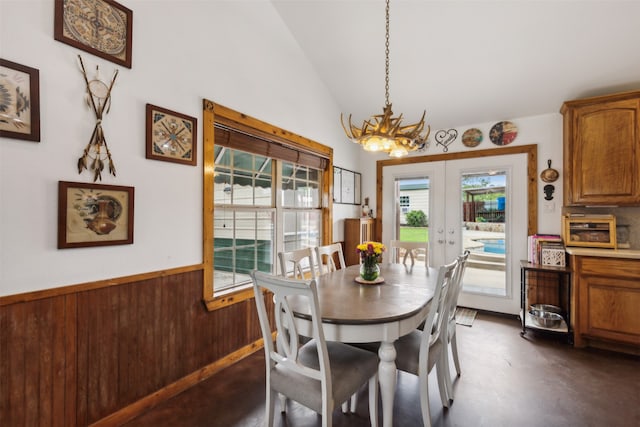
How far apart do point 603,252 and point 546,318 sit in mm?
834

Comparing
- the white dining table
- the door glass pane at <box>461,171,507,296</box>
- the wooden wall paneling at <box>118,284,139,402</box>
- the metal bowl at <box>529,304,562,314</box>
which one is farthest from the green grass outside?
the wooden wall paneling at <box>118,284,139,402</box>

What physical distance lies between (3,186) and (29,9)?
0.87 m

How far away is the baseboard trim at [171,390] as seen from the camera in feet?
5.83

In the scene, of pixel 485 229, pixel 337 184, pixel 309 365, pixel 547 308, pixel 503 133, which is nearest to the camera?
pixel 309 365

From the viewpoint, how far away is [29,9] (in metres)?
1.45

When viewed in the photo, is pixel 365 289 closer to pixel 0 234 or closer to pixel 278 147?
pixel 278 147

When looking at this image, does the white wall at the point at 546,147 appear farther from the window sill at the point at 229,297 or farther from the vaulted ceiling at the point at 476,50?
the window sill at the point at 229,297

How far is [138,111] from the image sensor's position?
1.88 meters

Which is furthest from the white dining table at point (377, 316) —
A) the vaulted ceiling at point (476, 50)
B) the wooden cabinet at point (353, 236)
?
the vaulted ceiling at point (476, 50)

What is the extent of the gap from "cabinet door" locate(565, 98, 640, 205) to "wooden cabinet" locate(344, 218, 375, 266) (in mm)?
2283

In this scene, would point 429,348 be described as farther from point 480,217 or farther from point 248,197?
point 480,217

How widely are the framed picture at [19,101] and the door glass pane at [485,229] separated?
13.3 feet

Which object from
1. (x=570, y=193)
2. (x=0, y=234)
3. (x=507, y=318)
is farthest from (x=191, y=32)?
(x=507, y=318)

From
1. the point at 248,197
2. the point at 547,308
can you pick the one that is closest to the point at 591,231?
the point at 547,308
